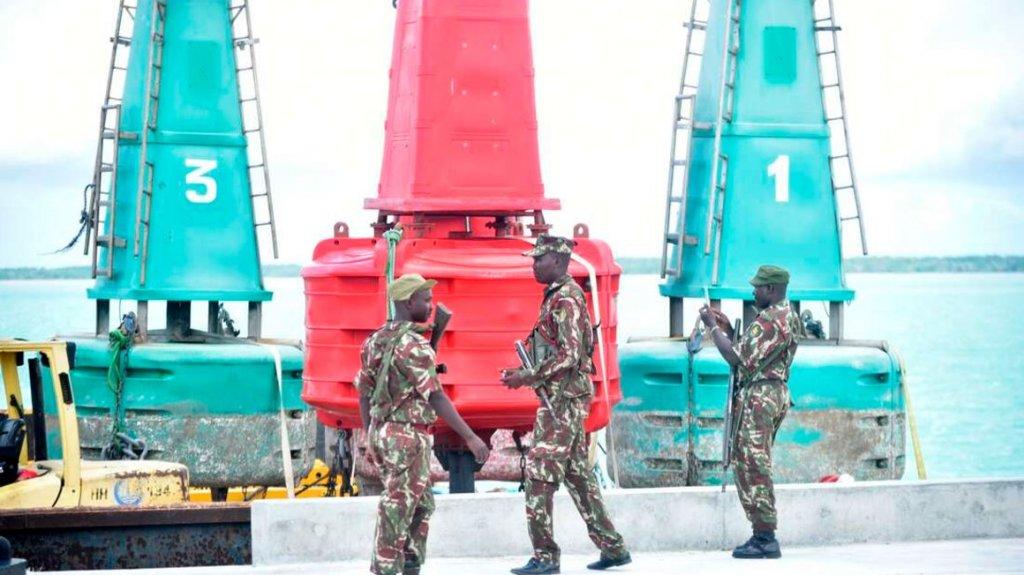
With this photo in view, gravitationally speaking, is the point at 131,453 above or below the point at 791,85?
below

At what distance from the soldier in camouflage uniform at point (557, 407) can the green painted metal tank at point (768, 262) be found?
627 cm

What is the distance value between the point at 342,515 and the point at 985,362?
88.2m

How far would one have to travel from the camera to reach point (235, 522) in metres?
14.7

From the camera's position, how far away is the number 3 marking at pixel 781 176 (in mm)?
19688

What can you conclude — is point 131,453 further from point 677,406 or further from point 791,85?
point 791,85

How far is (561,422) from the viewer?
1252cm

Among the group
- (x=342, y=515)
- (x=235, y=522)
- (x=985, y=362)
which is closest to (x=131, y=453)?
(x=235, y=522)

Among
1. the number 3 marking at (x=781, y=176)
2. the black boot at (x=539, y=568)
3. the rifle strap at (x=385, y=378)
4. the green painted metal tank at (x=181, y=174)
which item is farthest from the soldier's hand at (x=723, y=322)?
the green painted metal tank at (x=181, y=174)

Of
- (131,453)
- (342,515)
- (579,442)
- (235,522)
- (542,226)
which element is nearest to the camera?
(579,442)

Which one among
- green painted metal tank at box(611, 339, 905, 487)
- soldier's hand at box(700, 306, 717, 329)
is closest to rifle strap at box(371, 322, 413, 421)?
soldier's hand at box(700, 306, 717, 329)

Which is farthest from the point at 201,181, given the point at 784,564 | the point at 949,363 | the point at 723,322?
the point at 949,363

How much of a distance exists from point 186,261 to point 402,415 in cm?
883

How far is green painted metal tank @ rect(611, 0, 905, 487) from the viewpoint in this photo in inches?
754

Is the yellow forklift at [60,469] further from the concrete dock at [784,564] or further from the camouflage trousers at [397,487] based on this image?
the camouflage trousers at [397,487]
